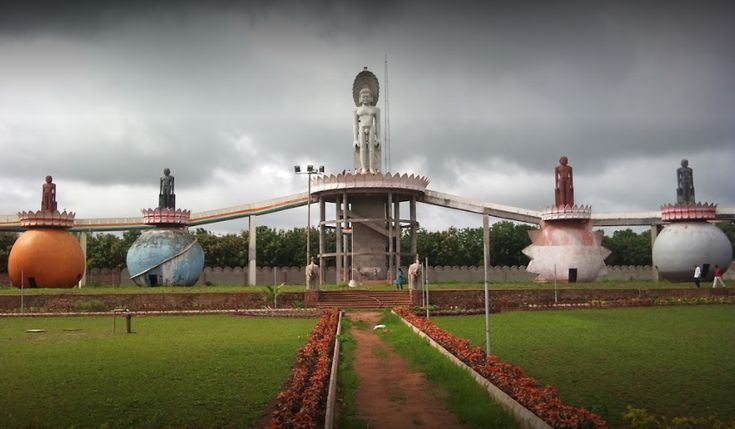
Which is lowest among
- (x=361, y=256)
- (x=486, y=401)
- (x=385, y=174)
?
(x=486, y=401)

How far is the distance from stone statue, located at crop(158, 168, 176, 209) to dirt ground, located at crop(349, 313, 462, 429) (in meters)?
32.4

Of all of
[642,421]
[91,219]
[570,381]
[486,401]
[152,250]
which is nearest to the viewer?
[642,421]

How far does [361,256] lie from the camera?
43.9m

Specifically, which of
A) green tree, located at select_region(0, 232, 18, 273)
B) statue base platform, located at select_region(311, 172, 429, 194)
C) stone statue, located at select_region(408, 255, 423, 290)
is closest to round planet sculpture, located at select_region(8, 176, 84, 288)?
statue base platform, located at select_region(311, 172, 429, 194)

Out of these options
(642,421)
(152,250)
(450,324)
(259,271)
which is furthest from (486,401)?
(259,271)

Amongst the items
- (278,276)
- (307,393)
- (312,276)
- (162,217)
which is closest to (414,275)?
(312,276)

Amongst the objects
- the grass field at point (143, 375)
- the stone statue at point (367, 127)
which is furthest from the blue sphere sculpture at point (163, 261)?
the grass field at point (143, 375)

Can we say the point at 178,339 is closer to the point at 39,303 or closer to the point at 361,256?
the point at 39,303

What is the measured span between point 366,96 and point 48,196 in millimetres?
20866

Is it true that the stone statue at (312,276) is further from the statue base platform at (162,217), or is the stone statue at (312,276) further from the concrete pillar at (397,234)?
the statue base platform at (162,217)

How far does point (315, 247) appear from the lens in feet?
224

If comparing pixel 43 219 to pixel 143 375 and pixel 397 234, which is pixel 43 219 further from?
pixel 143 375

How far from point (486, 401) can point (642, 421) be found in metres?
2.38

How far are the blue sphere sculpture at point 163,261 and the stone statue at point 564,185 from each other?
76.1ft
